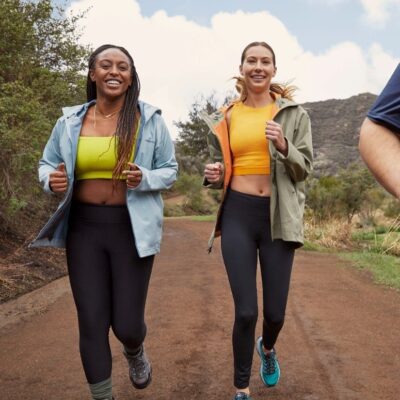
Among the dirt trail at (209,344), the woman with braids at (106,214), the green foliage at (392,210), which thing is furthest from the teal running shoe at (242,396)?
the green foliage at (392,210)

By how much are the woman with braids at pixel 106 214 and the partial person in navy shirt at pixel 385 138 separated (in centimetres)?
203

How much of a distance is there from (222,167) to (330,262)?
24.6 ft

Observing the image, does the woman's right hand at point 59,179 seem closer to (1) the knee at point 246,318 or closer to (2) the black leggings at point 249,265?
(2) the black leggings at point 249,265

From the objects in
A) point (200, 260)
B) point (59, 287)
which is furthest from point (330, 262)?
point (59, 287)

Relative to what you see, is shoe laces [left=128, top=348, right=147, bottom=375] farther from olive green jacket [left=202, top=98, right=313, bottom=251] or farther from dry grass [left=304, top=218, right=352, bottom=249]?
dry grass [left=304, top=218, right=352, bottom=249]

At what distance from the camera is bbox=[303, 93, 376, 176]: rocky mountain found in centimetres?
4506

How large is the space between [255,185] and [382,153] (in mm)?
2529

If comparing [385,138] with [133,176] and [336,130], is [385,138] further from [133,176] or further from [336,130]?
[336,130]

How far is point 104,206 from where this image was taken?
3424 mm

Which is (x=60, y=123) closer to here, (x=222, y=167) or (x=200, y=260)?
(x=222, y=167)

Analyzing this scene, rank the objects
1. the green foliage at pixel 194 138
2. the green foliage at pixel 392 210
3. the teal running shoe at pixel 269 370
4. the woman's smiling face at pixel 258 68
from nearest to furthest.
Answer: the woman's smiling face at pixel 258 68 < the teal running shoe at pixel 269 370 < the green foliage at pixel 392 210 < the green foliage at pixel 194 138

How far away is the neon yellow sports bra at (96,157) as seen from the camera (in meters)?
3.38

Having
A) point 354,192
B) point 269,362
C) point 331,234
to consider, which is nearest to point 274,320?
point 269,362

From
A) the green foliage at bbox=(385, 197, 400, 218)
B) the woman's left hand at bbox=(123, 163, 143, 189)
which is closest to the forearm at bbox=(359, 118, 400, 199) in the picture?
the woman's left hand at bbox=(123, 163, 143, 189)
